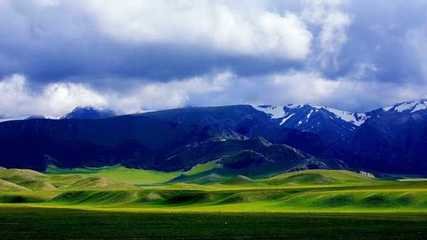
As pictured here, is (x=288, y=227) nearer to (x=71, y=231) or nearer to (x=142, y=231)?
(x=142, y=231)

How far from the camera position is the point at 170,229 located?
130 m

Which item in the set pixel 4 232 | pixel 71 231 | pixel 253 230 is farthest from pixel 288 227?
pixel 4 232

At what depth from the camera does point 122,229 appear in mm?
129500

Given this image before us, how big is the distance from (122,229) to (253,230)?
71.5 feet

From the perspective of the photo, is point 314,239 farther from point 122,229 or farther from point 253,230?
point 122,229

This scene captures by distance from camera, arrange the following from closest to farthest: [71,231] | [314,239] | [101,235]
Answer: [314,239] < [101,235] < [71,231]

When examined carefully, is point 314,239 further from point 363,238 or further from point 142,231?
point 142,231

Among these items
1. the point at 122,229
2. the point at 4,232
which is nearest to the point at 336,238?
the point at 122,229

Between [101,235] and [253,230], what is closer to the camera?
[101,235]

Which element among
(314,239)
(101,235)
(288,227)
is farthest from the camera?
(288,227)

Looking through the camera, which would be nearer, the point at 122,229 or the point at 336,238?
the point at 336,238

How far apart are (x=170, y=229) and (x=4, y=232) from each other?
2697cm

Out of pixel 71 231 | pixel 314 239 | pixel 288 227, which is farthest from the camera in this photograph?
pixel 288 227

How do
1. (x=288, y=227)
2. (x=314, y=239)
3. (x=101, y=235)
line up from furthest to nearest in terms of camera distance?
(x=288, y=227), (x=101, y=235), (x=314, y=239)
